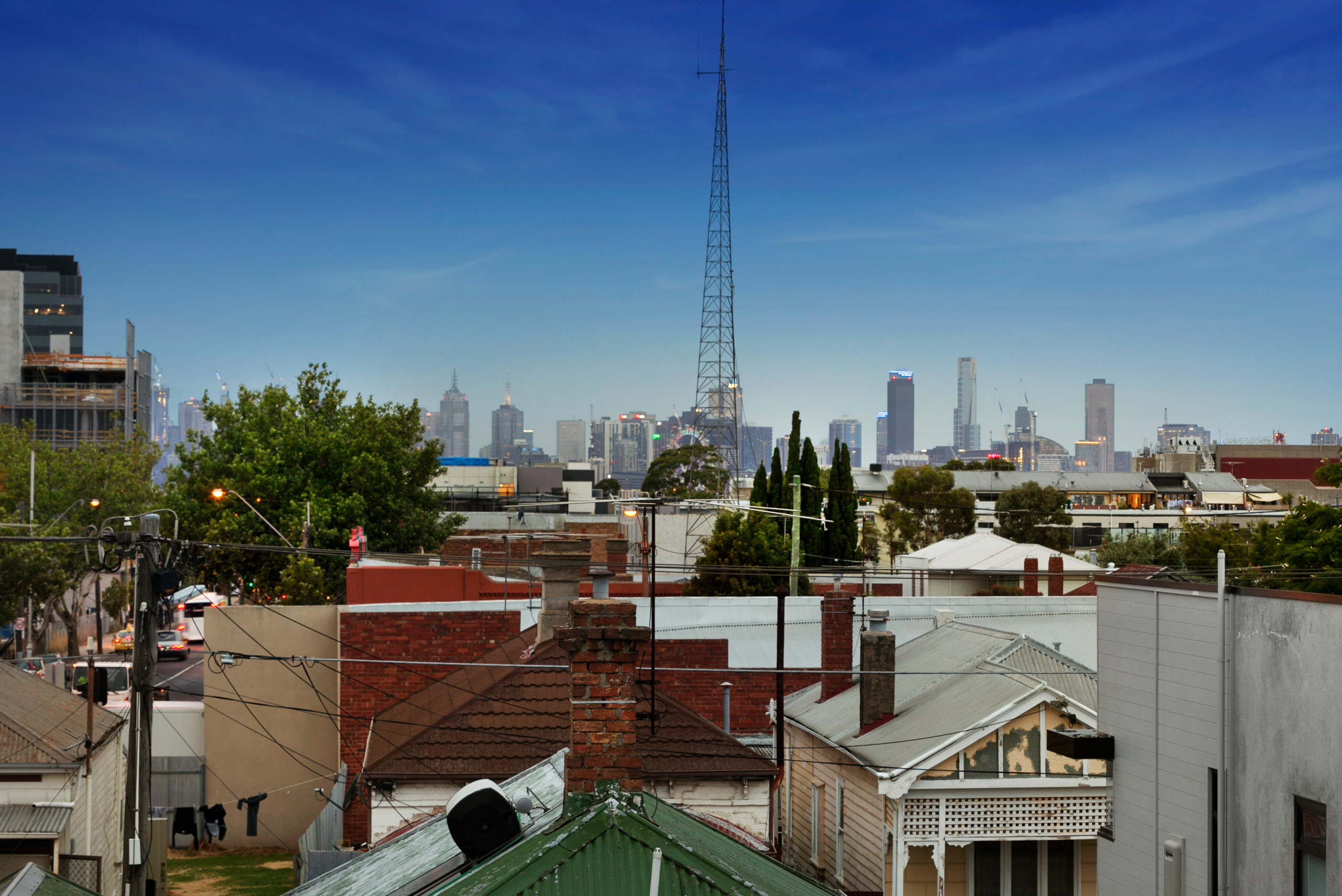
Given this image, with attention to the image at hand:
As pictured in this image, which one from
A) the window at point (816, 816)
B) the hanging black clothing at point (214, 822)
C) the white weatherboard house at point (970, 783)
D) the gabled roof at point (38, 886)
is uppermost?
the gabled roof at point (38, 886)

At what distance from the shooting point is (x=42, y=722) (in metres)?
23.0

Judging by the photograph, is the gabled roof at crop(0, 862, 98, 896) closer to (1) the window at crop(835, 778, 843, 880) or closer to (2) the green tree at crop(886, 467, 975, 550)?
(1) the window at crop(835, 778, 843, 880)

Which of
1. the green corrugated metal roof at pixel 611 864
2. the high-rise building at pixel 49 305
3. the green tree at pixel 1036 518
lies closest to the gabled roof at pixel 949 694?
the green corrugated metal roof at pixel 611 864

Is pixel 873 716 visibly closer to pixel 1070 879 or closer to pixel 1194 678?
pixel 1070 879

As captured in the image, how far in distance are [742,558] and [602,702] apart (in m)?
42.9

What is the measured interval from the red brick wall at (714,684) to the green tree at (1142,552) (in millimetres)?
53329

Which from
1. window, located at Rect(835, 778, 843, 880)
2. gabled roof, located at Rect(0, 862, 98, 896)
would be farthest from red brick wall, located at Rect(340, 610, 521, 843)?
gabled roof, located at Rect(0, 862, 98, 896)

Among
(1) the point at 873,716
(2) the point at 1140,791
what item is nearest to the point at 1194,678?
(2) the point at 1140,791

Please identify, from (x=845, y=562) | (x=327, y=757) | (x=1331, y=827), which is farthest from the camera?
(x=845, y=562)

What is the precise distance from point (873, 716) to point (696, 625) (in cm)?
965

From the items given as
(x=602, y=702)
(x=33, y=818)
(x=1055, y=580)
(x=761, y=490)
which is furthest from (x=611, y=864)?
(x=761, y=490)

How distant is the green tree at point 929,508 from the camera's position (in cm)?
11162

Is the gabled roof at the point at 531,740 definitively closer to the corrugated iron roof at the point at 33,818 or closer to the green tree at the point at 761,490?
the corrugated iron roof at the point at 33,818

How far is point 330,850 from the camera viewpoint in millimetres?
22578
